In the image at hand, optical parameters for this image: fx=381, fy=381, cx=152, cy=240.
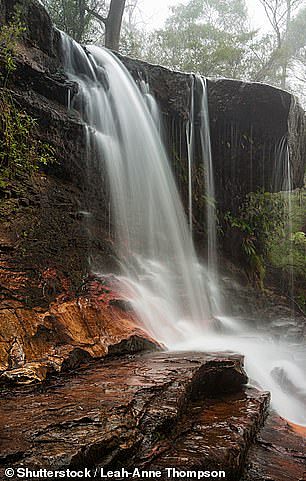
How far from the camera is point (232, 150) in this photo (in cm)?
1038

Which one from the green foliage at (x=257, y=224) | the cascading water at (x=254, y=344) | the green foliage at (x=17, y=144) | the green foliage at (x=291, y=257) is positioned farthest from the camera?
the green foliage at (x=291, y=257)

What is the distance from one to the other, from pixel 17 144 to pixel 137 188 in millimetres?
2902

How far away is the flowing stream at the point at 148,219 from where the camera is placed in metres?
6.12

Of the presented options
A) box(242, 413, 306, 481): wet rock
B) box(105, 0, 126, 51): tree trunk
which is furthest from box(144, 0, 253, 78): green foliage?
box(242, 413, 306, 481): wet rock

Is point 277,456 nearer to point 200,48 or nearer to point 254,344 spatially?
point 254,344

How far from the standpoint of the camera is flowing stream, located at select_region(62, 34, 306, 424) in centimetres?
612

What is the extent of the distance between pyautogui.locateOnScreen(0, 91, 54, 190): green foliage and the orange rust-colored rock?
1909 mm

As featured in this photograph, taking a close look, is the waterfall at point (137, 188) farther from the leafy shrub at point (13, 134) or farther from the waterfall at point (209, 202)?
the leafy shrub at point (13, 134)

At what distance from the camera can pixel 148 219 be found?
Result: 7965 millimetres

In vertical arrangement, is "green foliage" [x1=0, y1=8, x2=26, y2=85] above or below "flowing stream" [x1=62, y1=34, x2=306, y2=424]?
above

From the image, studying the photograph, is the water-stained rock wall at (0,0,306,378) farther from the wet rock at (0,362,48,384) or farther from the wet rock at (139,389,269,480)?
the wet rock at (139,389,269,480)

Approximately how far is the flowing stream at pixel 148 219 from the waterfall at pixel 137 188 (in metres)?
0.02

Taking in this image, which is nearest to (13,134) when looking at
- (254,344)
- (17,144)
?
(17,144)

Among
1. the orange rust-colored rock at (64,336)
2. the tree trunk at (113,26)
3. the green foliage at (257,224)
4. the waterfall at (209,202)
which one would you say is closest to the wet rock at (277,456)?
the orange rust-colored rock at (64,336)
